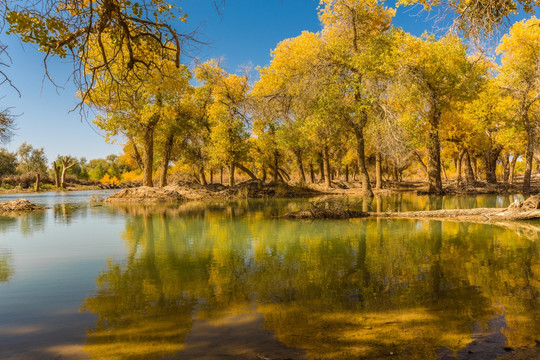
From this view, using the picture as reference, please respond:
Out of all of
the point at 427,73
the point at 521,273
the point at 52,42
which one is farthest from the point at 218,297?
the point at 427,73

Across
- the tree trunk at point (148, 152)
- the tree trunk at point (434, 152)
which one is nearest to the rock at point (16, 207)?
the tree trunk at point (148, 152)

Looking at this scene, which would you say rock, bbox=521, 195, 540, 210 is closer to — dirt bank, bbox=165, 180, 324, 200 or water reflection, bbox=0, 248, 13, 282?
water reflection, bbox=0, 248, 13, 282

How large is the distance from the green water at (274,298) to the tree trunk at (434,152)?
17892mm

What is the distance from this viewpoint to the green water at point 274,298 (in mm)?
3434

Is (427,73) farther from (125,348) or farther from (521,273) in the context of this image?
(125,348)

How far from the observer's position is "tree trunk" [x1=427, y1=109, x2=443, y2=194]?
25.9 metres

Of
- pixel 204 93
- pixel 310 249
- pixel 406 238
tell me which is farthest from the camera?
pixel 204 93

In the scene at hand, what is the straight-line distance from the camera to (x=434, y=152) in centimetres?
2698

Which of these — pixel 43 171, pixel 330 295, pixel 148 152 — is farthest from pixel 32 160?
pixel 330 295

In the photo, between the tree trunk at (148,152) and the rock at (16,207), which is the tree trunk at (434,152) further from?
the rock at (16,207)

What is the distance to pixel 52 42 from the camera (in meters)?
4.96

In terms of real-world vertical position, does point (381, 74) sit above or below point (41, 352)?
above

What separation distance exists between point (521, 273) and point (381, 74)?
1966cm

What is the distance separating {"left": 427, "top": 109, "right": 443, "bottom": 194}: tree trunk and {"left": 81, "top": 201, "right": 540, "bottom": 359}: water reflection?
18.3 m
